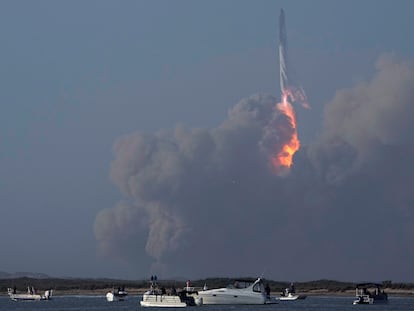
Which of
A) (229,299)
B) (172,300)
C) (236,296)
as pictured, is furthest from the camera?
(229,299)

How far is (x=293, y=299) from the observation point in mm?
179750

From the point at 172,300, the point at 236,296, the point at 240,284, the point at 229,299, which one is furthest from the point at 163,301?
the point at 240,284

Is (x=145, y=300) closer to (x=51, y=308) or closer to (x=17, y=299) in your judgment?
(x=51, y=308)

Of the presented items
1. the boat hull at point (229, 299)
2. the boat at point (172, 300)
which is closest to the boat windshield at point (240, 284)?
the boat hull at point (229, 299)

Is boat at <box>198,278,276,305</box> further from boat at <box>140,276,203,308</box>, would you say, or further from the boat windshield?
boat at <box>140,276,203,308</box>

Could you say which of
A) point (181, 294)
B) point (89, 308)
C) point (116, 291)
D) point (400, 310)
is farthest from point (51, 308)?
point (400, 310)

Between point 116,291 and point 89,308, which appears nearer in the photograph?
point 89,308

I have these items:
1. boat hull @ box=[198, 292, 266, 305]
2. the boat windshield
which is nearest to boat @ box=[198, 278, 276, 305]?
boat hull @ box=[198, 292, 266, 305]


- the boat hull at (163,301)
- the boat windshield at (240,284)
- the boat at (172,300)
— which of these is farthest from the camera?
the boat windshield at (240,284)

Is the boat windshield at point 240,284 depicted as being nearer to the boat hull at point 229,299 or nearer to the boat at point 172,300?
the boat hull at point 229,299

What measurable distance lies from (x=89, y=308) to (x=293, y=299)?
38.7 m

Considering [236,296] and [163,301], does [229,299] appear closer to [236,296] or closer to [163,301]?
[236,296]

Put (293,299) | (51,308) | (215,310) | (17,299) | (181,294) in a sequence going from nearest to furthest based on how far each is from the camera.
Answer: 1. (215,310)
2. (181,294)
3. (51,308)
4. (293,299)
5. (17,299)

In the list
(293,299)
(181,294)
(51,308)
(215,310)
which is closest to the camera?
(215,310)
